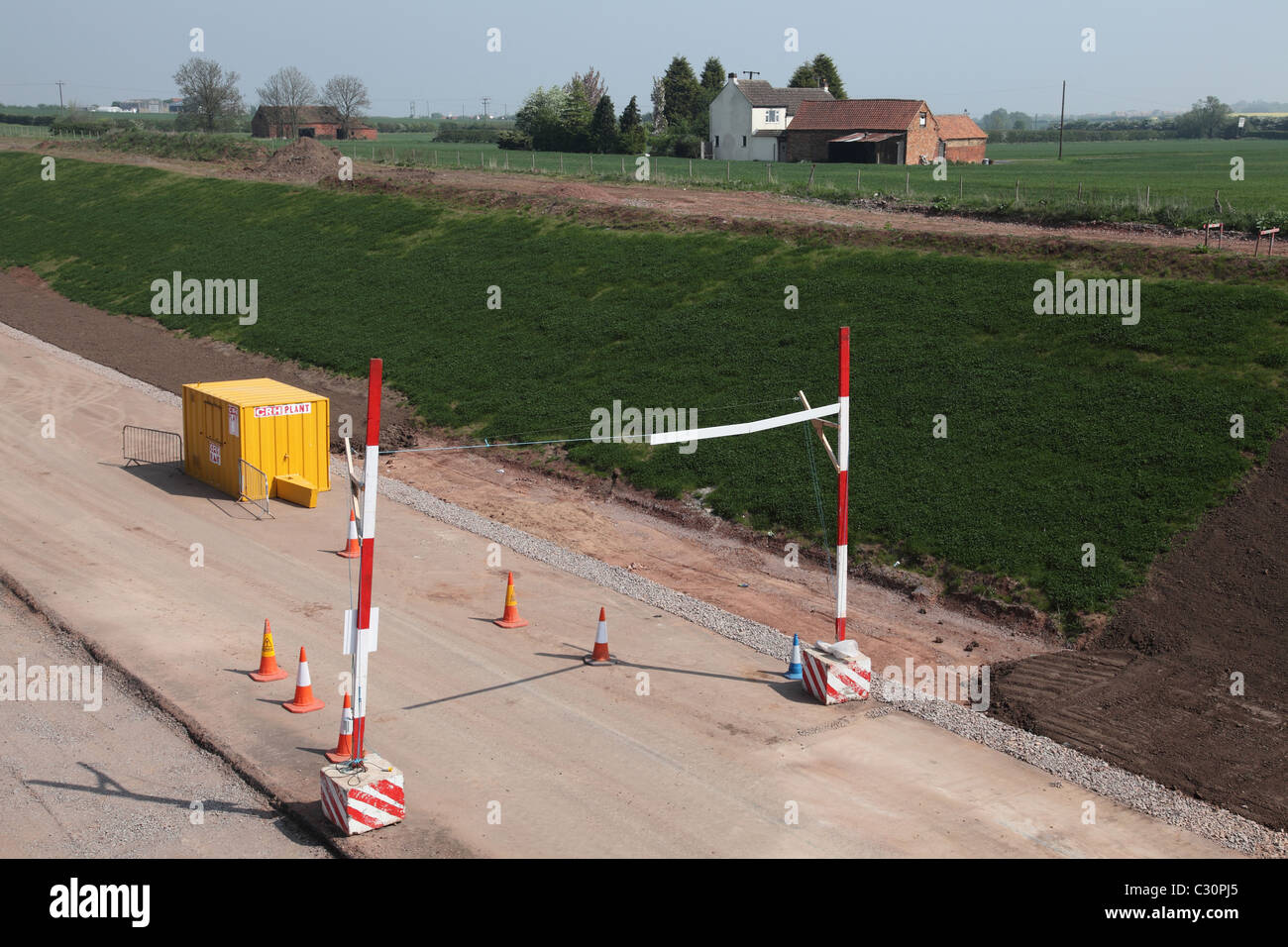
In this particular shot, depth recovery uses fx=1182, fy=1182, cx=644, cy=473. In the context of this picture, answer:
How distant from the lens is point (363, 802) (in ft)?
41.3

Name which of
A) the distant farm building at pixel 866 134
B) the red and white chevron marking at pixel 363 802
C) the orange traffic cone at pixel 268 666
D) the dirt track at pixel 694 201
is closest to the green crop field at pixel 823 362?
the dirt track at pixel 694 201

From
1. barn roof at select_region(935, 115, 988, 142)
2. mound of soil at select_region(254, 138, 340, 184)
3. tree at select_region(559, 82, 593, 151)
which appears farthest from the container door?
tree at select_region(559, 82, 593, 151)

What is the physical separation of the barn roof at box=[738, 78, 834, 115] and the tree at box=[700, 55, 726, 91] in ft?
96.5

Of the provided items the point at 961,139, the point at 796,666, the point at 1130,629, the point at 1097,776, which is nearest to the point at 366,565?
the point at 796,666

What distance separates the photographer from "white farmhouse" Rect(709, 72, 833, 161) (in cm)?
8662

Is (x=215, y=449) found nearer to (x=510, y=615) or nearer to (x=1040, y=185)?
(x=510, y=615)

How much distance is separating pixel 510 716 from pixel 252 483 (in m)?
12.1

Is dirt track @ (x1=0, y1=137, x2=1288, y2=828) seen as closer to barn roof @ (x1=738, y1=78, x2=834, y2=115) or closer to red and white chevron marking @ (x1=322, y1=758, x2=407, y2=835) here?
red and white chevron marking @ (x1=322, y1=758, x2=407, y2=835)

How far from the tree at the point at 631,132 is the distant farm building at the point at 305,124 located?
4055 cm

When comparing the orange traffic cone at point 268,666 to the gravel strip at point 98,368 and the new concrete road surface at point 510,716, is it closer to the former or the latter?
the new concrete road surface at point 510,716

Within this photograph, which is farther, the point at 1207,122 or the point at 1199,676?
the point at 1207,122

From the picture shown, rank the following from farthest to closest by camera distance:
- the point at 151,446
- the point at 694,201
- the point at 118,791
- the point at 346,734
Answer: the point at 694,201, the point at 151,446, the point at 346,734, the point at 118,791

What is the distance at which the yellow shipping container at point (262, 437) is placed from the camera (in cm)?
2528

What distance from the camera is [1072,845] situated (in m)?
12.9
